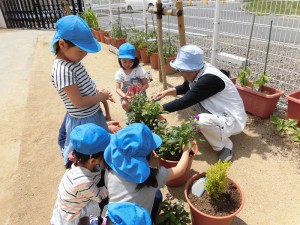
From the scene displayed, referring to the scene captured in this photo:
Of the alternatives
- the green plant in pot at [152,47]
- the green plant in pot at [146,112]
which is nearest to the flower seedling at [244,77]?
the green plant in pot at [146,112]

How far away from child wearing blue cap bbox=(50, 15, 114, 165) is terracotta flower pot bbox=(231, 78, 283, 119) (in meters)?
2.06

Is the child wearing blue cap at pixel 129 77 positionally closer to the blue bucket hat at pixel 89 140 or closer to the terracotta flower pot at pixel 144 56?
the blue bucket hat at pixel 89 140

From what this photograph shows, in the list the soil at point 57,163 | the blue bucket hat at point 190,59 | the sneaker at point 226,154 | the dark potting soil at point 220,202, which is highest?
the blue bucket hat at point 190,59

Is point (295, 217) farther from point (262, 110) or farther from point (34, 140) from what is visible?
point (34, 140)

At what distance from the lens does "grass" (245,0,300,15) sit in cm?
320

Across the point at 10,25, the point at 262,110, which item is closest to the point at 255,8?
the point at 262,110

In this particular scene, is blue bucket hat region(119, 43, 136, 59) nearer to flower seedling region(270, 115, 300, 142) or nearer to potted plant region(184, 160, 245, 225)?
potted plant region(184, 160, 245, 225)

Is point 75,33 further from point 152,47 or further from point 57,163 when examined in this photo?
point 152,47

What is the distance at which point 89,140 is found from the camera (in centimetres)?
177

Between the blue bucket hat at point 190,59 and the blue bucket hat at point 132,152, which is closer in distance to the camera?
the blue bucket hat at point 132,152

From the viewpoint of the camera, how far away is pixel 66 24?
2.03m

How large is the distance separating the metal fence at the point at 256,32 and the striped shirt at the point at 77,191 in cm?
297

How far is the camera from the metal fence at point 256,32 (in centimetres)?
336

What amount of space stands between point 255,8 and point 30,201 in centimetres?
375
